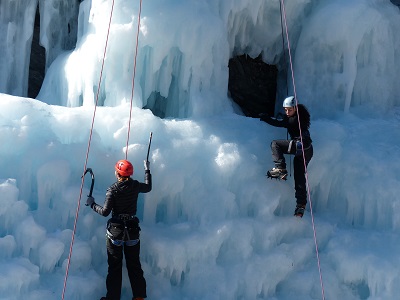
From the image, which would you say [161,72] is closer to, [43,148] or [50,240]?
[43,148]

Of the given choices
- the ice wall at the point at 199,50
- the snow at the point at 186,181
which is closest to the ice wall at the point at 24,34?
the ice wall at the point at 199,50

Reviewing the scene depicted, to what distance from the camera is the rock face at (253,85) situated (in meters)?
9.03

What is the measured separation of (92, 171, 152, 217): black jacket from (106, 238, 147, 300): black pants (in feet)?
1.00

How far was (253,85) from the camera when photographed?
9.19 meters

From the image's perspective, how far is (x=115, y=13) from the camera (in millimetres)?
6914

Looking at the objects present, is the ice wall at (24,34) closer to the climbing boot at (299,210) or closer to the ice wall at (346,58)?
the ice wall at (346,58)

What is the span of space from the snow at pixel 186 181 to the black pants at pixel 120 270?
25 centimetres

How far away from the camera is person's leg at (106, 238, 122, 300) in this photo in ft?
16.8

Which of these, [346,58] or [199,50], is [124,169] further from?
[346,58]

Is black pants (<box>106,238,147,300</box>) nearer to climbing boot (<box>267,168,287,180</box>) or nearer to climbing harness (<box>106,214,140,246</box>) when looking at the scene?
climbing harness (<box>106,214,140,246</box>)

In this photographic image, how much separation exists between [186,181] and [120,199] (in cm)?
113

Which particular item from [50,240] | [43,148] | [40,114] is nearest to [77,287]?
[50,240]

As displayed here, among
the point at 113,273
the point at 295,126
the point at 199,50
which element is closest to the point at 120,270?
the point at 113,273

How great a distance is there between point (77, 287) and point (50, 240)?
52cm
